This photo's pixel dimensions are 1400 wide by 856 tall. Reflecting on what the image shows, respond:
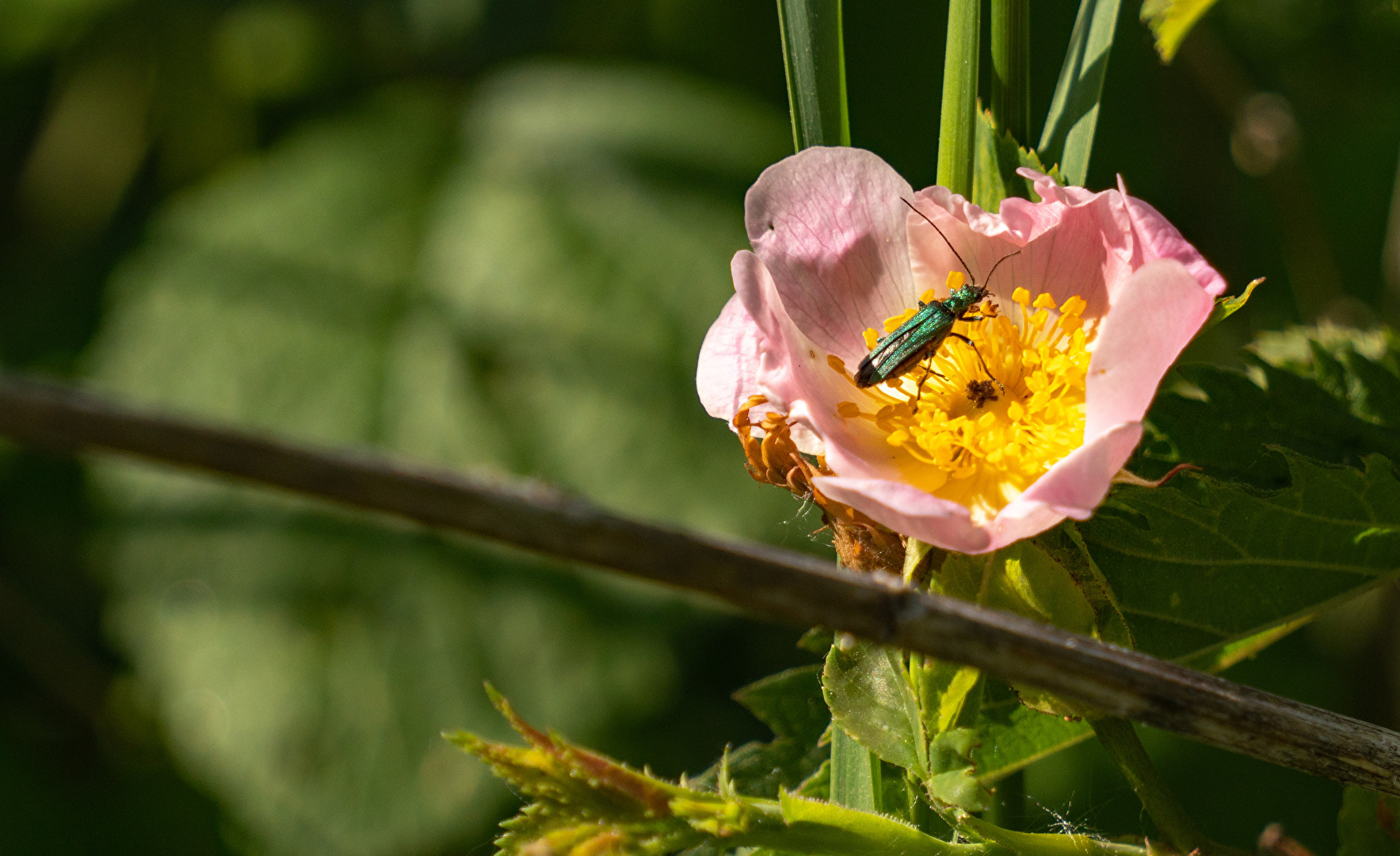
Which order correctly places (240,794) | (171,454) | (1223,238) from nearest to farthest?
(171,454) < (240,794) < (1223,238)

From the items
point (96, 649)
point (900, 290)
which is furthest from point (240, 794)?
point (900, 290)

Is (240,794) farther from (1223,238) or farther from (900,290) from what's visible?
(1223,238)

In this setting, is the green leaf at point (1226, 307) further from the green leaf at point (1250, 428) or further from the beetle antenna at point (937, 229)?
the beetle antenna at point (937, 229)

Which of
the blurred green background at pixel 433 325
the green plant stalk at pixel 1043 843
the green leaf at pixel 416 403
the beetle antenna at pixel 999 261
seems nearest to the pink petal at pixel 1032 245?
the beetle antenna at pixel 999 261

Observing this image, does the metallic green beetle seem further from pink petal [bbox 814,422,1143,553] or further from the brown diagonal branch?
the brown diagonal branch

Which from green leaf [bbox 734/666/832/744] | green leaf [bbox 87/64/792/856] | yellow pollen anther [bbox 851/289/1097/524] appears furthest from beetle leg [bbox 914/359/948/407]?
green leaf [bbox 87/64/792/856]

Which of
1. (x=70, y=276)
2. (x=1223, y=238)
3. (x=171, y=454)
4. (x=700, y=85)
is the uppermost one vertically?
(x=171, y=454)

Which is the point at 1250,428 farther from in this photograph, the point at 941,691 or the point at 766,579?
the point at 766,579

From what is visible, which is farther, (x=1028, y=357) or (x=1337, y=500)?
(x=1028, y=357)
